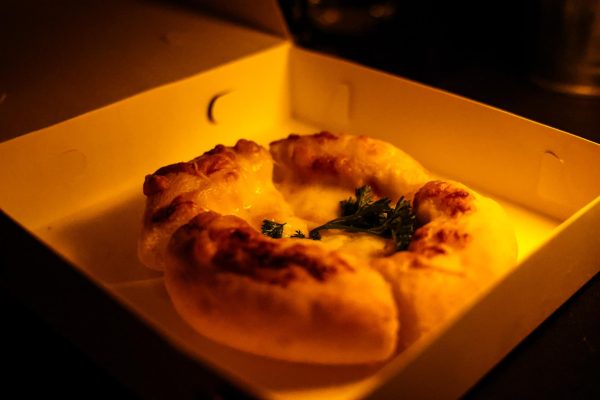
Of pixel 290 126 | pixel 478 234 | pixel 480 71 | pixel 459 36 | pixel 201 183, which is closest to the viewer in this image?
pixel 478 234

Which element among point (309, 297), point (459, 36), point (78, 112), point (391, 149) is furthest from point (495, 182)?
point (459, 36)

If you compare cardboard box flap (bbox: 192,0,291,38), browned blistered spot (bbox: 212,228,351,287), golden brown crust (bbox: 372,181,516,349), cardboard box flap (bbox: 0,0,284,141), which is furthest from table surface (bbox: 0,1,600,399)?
cardboard box flap (bbox: 192,0,291,38)

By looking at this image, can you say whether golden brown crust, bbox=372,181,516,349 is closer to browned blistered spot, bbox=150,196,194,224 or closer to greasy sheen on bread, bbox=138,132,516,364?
greasy sheen on bread, bbox=138,132,516,364

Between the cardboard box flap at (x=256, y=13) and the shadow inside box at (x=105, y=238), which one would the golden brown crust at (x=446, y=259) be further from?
the cardboard box flap at (x=256, y=13)

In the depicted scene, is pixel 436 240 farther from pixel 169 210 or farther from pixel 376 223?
pixel 169 210

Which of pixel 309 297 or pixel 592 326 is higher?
pixel 309 297

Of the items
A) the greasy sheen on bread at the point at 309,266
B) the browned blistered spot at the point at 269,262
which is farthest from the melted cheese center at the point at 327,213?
the browned blistered spot at the point at 269,262

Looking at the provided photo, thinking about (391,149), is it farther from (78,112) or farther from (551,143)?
(78,112)
